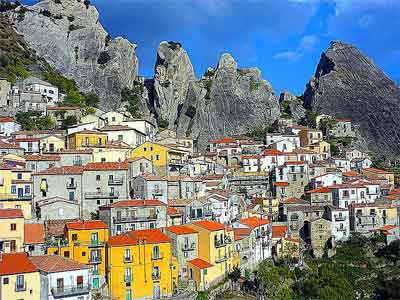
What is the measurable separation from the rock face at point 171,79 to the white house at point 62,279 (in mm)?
67038

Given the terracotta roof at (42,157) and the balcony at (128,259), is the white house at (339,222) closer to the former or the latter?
the balcony at (128,259)

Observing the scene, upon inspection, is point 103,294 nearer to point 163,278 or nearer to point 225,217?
point 163,278

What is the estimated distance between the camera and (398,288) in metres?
50.7

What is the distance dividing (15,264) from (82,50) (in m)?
71.3

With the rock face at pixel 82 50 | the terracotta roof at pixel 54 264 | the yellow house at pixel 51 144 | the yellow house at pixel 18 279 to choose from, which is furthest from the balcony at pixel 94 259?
the rock face at pixel 82 50

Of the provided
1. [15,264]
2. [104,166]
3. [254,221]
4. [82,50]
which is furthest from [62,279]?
[82,50]

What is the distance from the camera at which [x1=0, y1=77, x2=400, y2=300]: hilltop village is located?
4116cm

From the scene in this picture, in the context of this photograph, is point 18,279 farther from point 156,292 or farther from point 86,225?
point 156,292

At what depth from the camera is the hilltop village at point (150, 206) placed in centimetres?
4116

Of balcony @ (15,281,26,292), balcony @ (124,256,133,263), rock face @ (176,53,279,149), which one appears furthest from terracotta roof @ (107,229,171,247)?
rock face @ (176,53,279,149)

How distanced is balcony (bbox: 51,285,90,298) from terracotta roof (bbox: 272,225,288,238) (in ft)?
82.8

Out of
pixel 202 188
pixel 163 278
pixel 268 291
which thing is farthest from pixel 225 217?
pixel 163 278

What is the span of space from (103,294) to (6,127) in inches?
1275

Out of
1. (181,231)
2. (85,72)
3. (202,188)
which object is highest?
(85,72)
